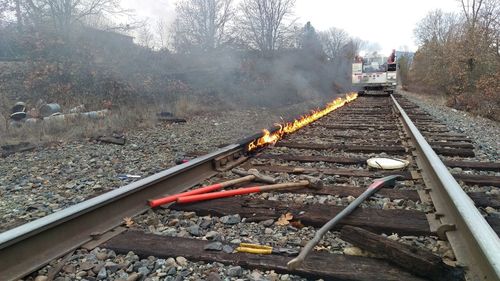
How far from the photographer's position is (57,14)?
58.5 feet

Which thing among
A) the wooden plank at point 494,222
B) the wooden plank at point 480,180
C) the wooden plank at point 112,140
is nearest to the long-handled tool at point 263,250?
the wooden plank at point 494,222

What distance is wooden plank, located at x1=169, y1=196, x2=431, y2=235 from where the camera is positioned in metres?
2.38

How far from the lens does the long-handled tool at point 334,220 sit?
1918 mm

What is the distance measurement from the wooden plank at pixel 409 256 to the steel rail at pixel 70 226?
1.68 m

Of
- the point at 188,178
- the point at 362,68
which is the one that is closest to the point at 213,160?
the point at 188,178

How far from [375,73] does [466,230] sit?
23.0m

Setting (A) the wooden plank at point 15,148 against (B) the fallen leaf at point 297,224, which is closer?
(B) the fallen leaf at point 297,224

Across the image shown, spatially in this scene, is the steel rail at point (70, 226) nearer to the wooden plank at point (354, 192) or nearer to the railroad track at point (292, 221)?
the railroad track at point (292, 221)

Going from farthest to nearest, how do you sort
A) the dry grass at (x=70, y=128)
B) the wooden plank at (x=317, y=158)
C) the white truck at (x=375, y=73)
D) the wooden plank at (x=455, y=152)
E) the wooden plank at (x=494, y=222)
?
1. the white truck at (x=375, y=73)
2. the dry grass at (x=70, y=128)
3. the wooden plank at (x=455, y=152)
4. the wooden plank at (x=317, y=158)
5. the wooden plank at (x=494, y=222)

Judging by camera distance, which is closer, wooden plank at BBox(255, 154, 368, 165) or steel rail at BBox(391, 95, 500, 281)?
steel rail at BBox(391, 95, 500, 281)

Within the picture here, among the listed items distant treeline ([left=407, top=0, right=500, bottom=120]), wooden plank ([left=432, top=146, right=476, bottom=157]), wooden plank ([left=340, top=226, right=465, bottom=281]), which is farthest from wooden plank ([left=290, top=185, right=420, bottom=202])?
distant treeline ([left=407, top=0, right=500, bottom=120])

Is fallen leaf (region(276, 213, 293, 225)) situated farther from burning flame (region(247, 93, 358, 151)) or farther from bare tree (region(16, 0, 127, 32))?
bare tree (region(16, 0, 127, 32))

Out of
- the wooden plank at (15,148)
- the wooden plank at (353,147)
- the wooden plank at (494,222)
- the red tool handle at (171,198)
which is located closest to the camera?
the wooden plank at (494,222)

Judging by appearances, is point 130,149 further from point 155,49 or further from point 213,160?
point 155,49
